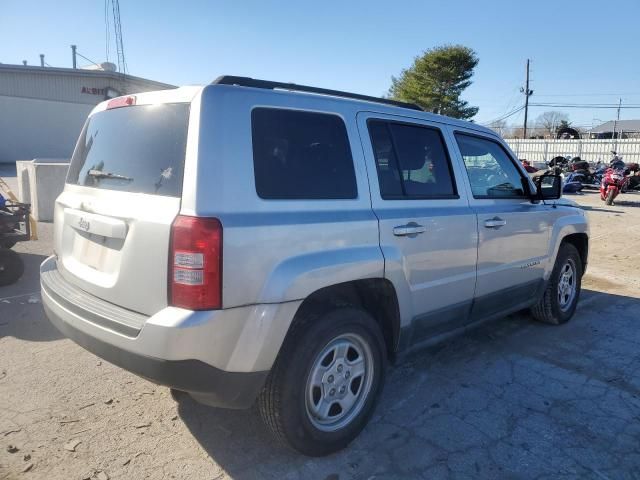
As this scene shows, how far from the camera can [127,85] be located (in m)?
25.8

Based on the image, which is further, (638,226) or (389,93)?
(389,93)

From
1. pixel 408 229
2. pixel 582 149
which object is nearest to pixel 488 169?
pixel 408 229

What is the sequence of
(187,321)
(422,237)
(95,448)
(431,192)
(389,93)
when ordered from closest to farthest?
(187,321)
(95,448)
(422,237)
(431,192)
(389,93)

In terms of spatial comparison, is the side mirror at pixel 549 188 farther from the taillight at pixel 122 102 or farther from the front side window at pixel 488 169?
the taillight at pixel 122 102

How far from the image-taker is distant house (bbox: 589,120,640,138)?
59994 millimetres

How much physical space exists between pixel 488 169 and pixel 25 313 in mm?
4578

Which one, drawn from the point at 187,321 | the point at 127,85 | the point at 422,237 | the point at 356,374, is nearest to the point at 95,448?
the point at 187,321

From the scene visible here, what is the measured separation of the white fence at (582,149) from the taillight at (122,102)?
101 ft

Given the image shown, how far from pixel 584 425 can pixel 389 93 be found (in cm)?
4694

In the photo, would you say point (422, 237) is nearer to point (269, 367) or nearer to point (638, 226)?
point (269, 367)

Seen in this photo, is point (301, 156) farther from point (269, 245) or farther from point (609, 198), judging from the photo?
point (609, 198)

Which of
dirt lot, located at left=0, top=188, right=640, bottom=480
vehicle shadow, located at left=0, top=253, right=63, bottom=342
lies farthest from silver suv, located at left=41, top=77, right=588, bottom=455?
vehicle shadow, located at left=0, top=253, right=63, bottom=342

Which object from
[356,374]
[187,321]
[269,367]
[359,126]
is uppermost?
[359,126]

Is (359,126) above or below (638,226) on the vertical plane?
above
